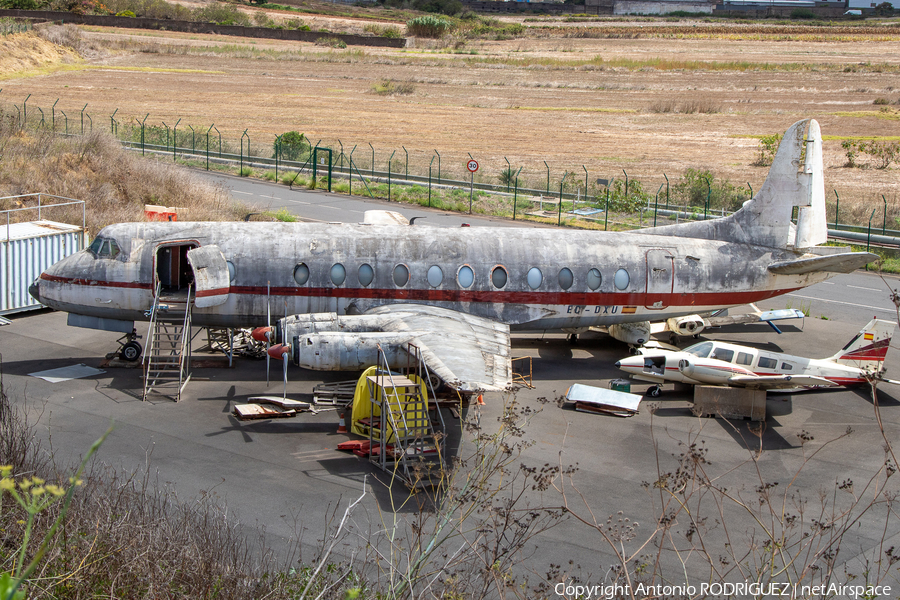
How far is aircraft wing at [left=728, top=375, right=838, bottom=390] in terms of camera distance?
23.7 metres

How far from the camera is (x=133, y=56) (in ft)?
411

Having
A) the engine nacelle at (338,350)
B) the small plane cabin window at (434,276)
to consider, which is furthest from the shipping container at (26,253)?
the small plane cabin window at (434,276)

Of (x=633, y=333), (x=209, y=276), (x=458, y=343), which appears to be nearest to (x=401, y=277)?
(x=458, y=343)

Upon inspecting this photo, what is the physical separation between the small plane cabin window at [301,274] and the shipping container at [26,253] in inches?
490

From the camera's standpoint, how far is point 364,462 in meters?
20.8

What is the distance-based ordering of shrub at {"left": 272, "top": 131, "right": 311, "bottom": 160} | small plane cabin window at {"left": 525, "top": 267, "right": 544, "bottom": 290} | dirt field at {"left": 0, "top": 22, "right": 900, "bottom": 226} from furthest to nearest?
dirt field at {"left": 0, "top": 22, "right": 900, "bottom": 226} < shrub at {"left": 272, "top": 131, "right": 311, "bottom": 160} < small plane cabin window at {"left": 525, "top": 267, "right": 544, "bottom": 290}

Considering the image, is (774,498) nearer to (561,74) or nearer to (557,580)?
(557,580)

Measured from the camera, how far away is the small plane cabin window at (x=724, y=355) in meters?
25.5

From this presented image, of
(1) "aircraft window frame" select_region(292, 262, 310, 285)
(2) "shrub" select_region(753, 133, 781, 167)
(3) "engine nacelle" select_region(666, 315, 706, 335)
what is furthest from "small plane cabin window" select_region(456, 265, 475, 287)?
(2) "shrub" select_region(753, 133, 781, 167)

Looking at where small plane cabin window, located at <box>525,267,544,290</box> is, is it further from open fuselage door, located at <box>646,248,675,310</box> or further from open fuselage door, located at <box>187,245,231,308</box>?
open fuselage door, located at <box>187,245,231,308</box>

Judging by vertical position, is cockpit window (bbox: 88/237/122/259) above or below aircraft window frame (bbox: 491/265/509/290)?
above

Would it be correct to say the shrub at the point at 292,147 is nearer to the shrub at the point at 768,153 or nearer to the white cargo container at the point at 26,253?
the white cargo container at the point at 26,253

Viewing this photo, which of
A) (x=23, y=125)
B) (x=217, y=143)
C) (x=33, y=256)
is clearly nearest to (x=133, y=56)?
(x=217, y=143)

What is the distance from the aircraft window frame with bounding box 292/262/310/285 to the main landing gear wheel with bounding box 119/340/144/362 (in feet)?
19.6
